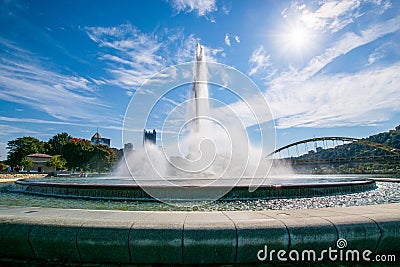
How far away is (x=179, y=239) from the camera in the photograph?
3514 mm

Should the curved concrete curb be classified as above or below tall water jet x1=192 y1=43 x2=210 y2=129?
below

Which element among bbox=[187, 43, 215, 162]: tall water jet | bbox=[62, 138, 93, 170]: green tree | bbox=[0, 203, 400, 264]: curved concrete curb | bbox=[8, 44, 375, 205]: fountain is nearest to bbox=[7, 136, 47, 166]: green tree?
bbox=[62, 138, 93, 170]: green tree

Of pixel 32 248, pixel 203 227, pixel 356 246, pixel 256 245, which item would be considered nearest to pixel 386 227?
Result: pixel 356 246

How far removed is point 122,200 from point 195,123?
22720mm

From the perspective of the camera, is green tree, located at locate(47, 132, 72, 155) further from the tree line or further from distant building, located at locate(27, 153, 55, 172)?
distant building, located at locate(27, 153, 55, 172)

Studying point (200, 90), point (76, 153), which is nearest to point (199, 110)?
point (200, 90)

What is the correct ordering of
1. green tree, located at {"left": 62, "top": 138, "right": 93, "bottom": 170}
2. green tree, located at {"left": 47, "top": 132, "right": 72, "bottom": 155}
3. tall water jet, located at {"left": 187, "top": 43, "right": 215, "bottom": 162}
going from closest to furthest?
tall water jet, located at {"left": 187, "top": 43, "right": 215, "bottom": 162} → green tree, located at {"left": 62, "top": 138, "right": 93, "bottom": 170} → green tree, located at {"left": 47, "top": 132, "right": 72, "bottom": 155}

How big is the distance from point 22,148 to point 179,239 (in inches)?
3627

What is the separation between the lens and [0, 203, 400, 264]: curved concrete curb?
3.52 m

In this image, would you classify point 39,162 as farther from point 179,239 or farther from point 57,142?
point 179,239

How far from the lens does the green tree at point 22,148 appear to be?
7588 cm

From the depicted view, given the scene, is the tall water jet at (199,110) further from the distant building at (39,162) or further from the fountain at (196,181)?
the distant building at (39,162)

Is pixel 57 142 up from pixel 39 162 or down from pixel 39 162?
up

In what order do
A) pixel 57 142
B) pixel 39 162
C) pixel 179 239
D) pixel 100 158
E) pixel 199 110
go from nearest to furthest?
pixel 179 239, pixel 199 110, pixel 39 162, pixel 100 158, pixel 57 142
